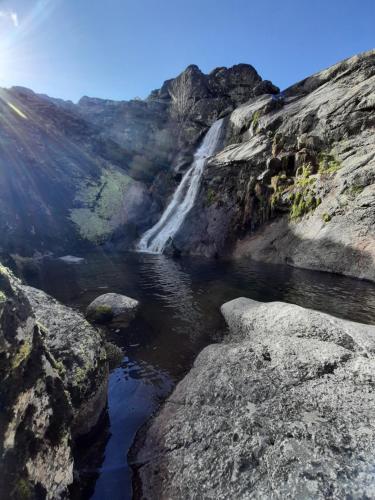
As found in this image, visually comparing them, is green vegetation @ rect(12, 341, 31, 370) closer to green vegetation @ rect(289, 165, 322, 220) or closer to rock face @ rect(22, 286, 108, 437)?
rock face @ rect(22, 286, 108, 437)

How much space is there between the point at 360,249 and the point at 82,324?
2418cm

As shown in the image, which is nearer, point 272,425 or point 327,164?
point 272,425

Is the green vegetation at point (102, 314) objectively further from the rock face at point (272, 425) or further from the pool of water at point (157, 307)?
the rock face at point (272, 425)

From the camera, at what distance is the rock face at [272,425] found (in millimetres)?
4742

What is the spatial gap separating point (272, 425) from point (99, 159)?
228 feet

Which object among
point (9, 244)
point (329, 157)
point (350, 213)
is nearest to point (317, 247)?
point (350, 213)

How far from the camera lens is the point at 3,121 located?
175ft

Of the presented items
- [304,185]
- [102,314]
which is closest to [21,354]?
[102,314]

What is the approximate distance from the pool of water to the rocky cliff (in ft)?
53.8

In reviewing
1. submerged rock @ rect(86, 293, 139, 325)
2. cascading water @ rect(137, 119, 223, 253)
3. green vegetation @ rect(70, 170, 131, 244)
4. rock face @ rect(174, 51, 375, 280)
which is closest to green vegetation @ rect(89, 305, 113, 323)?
submerged rock @ rect(86, 293, 139, 325)

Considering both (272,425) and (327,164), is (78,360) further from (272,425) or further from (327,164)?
(327,164)

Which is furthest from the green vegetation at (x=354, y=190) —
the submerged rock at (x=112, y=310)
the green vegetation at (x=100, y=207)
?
the green vegetation at (x=100, y=207)

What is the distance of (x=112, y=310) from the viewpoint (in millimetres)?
15477

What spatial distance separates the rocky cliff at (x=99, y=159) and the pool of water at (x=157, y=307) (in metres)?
16.4
